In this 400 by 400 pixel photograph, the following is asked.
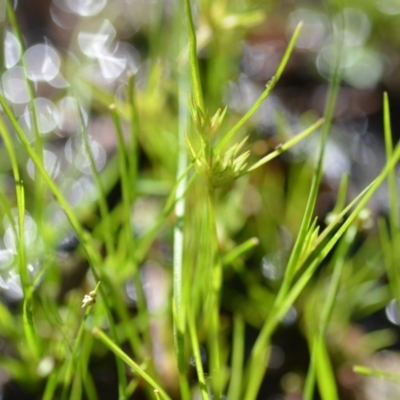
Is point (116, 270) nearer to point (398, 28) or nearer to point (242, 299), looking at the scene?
point (242, 299)

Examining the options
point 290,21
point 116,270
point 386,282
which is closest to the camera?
point 116,270

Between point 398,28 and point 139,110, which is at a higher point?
point 139,110

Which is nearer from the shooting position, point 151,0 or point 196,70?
point 196,70

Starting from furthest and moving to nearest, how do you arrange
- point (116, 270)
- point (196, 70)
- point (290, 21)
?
point (290, 21) → point (116, 270) → point (196, 70)

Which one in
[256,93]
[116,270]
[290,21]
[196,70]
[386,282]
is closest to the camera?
[196,70]

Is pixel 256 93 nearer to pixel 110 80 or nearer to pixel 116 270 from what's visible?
pixel 110 80

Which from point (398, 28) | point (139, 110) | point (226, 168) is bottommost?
point (398, 28)

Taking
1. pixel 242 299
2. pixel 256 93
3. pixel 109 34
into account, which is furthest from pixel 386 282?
pixel 109 34

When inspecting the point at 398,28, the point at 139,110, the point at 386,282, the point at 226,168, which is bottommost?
the point at 386,282

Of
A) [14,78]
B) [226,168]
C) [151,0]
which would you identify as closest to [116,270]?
[226,168]
